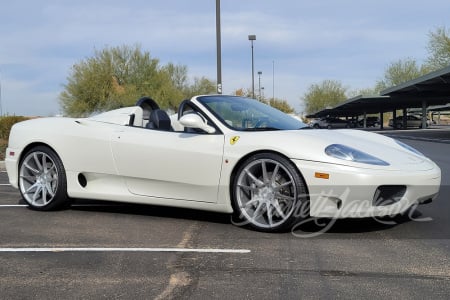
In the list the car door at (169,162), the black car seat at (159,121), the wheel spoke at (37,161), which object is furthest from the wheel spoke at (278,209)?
the wheel spoke at (37,161)

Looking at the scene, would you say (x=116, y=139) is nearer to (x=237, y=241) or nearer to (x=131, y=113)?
(x=131, y=113)

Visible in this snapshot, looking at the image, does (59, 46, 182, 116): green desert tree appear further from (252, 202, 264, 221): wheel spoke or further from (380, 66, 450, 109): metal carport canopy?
(252, 202, 264, 221): wheel spoke

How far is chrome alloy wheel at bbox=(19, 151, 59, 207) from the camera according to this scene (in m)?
5.79

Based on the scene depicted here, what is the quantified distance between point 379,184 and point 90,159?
3044 millimetres

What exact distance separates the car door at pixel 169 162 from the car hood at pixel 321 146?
0.40 metres

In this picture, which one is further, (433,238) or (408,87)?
(408,87)

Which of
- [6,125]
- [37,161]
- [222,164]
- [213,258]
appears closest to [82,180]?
[37,161]

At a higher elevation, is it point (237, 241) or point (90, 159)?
point (90, 159)

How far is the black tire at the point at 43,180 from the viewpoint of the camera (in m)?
5.69

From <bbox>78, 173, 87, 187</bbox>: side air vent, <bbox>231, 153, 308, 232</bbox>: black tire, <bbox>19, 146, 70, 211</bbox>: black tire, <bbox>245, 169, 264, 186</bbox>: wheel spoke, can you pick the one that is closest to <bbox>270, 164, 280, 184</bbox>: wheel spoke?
<bbox>231, 153, 308, 232</bbox>: black tire

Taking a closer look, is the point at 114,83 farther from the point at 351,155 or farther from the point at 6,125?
the point at 351,155

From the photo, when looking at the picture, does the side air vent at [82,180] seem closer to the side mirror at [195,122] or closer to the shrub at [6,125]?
the side mirror at [195,122]

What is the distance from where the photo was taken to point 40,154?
5859 mm

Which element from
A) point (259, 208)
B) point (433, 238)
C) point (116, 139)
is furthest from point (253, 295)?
point (116, 139)
